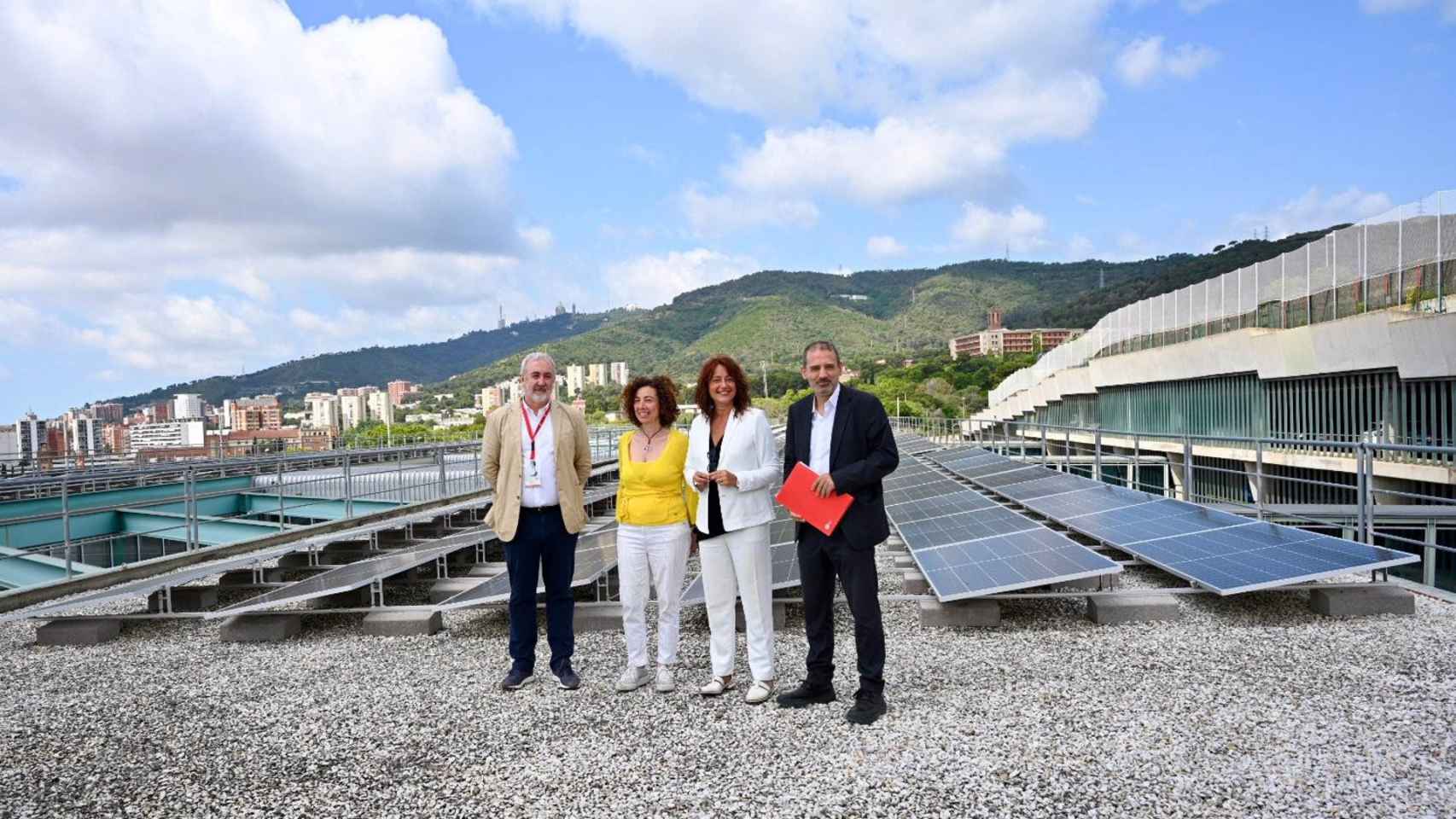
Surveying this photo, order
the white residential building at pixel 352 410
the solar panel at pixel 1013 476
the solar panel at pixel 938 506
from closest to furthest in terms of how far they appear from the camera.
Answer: the solar panel at pixel 938 506 → the solar panel at pixel 1013 476 → the white residential building at pixel 352 410

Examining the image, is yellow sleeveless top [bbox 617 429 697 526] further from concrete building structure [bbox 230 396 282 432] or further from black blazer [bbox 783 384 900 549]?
concrete building structure [bbox 230 396 282 432]

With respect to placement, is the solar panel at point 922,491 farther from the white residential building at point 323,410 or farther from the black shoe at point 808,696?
the white residential building at point 323,410

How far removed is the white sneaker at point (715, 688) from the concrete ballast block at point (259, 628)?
11.6 ft

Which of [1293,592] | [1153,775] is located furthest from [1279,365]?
[1153,775]

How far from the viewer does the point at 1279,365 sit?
24.1 meters

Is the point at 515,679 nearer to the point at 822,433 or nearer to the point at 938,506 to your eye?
the point at 822,433

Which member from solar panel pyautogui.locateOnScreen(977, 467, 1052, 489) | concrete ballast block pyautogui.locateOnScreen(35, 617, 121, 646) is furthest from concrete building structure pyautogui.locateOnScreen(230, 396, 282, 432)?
concrete ballast block pyautogui.locateOnScreen(35, 617, 121, 646)

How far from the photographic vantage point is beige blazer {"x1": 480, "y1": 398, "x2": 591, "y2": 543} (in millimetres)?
4637

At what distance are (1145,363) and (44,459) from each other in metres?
34.4

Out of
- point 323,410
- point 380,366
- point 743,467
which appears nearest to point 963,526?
point 743,467

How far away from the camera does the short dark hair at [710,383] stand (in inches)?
168

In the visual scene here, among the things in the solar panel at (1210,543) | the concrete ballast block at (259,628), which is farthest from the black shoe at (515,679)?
the solar panel at (1210,543)

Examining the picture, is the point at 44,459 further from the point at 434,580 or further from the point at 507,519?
the point at 507,519

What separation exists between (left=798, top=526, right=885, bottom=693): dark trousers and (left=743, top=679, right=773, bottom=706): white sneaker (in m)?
0.22
